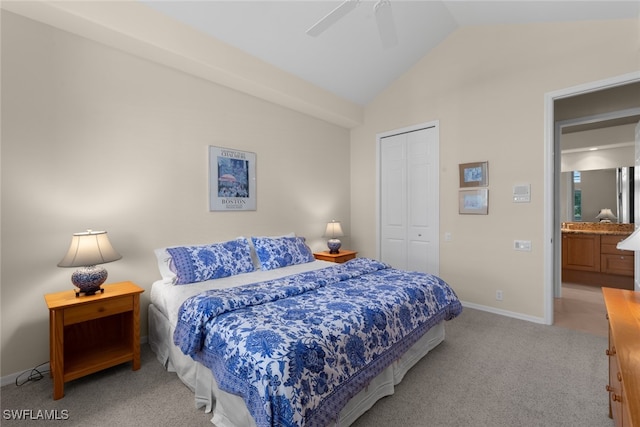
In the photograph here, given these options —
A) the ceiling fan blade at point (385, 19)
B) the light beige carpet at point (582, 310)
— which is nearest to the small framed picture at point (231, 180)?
the ceiling fan blade at point (385, 19)

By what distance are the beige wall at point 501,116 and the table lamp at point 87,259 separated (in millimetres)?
3786

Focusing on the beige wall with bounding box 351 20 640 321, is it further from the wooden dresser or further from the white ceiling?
the wooden dresser

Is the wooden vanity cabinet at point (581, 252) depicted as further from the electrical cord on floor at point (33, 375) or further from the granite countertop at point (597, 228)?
the electrical cord on floor at point (33, 375)

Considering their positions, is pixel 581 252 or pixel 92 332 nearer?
pixel 92 332

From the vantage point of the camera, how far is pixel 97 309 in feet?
7.34

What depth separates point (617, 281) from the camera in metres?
4.57

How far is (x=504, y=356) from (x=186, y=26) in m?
4.15

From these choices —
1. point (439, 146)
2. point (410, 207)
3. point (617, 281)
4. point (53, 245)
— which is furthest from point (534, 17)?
point (53, 245)

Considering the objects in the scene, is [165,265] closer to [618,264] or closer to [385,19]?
[385,19]

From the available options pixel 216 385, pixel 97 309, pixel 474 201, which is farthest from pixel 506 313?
pixel 97 309

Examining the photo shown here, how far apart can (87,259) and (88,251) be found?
6 centimetres

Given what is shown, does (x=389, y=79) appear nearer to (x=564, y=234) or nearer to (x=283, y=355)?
(x=564, y=234)

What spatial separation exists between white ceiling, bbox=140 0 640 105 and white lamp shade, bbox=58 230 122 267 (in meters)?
2.04

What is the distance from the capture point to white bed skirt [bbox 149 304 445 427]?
176 cm
